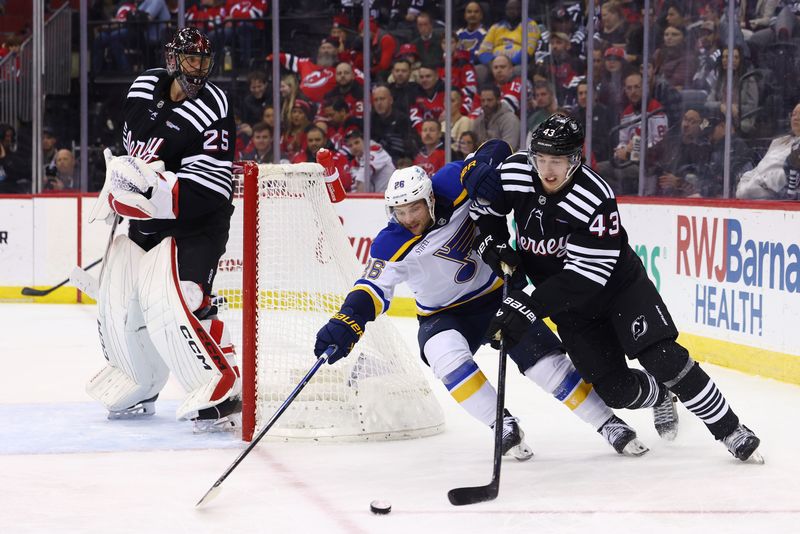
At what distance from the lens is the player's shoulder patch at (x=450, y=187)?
3.49m

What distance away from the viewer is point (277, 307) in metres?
4.23

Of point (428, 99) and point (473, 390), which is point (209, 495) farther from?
point (428, 99)

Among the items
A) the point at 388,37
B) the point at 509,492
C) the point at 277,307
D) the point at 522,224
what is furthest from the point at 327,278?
the point at 388,37

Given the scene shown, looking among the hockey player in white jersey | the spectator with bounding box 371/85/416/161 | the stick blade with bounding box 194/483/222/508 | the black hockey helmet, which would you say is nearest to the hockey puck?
the stick blade with bounding box 194/483/222/508

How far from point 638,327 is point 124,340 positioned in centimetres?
171

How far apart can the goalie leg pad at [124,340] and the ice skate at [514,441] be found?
1277mm

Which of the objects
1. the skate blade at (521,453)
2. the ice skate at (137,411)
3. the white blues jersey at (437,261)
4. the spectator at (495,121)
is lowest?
the ice skate at (137,411)

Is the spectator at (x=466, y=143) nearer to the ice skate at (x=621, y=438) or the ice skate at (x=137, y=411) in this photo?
the ice skate at (x=137, y=411)

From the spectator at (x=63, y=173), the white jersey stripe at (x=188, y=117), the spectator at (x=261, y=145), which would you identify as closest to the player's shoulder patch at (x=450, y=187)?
the white jersey stripe at (x=188, y=117)

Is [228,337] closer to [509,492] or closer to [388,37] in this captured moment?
[509,492]

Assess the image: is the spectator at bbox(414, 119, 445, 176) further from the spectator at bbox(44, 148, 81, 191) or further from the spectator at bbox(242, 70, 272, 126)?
the spectator at bbox(44, 148, 81, 191)

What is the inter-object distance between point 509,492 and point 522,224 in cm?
77

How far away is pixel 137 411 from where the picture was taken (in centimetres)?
419

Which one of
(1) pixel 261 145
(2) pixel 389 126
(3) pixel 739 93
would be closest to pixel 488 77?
(2) pixel 389 126
